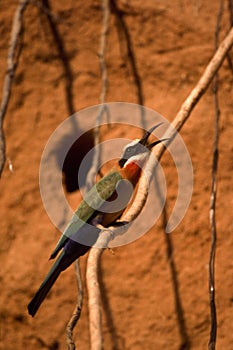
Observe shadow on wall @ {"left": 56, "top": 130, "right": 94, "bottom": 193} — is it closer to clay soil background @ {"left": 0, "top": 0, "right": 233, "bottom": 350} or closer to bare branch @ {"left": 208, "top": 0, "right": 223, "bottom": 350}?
clay soil background @ {"left": 0, "top": 0, "right": 233, "bottom": 350}

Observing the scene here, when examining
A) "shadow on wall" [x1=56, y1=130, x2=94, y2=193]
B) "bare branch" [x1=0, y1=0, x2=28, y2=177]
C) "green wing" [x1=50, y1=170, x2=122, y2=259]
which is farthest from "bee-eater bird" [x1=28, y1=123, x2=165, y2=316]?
"bare branch" [x1=0, y1=0, x2=28, y2=177]

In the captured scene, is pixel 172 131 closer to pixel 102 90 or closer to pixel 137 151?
pixel 137 151

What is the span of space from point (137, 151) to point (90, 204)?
295 mm

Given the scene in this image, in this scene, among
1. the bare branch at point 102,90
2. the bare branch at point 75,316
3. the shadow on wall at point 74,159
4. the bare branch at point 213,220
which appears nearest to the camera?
the bare branch at point 75,316

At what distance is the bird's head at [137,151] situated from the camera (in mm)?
2479

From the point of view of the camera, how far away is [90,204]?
94.0 inches

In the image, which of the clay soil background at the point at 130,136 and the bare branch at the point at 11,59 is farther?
the clay soil background at the point at 130,136

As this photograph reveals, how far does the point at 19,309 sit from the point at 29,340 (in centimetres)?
14

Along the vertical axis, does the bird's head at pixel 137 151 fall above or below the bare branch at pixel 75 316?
above

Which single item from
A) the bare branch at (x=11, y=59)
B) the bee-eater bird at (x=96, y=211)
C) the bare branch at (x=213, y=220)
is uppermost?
the bare branch at (x=11, y=59)

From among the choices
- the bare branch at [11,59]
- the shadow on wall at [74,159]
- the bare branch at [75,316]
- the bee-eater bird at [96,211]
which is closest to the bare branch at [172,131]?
the bee-eater bird at [96,211]

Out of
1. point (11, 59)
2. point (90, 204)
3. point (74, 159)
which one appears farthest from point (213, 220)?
point (11, 59)

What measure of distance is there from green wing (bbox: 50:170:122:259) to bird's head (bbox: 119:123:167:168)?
0.09 m

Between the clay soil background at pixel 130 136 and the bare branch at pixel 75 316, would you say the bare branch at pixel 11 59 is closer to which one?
the clay soil background at pixel 130 136
